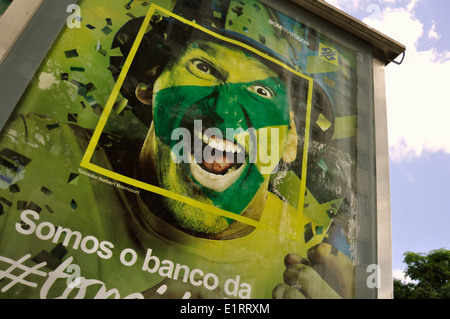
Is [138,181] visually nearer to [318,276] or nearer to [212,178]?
[212,178]

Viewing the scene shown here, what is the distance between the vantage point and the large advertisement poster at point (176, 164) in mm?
3904

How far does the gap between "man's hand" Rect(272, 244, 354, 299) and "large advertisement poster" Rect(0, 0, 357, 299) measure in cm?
2

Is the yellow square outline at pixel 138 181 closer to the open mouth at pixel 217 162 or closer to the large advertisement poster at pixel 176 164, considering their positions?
the large advertisement poster at pixel 176 164

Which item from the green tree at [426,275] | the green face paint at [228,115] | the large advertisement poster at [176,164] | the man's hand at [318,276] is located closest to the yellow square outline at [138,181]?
the large advertisement poster at [176,164]

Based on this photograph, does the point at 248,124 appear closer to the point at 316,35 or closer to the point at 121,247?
the point at 121,247

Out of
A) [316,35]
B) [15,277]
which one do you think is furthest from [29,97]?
[316,35]

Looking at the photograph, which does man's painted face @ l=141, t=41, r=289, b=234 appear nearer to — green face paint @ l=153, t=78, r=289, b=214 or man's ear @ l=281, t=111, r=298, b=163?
green face paint @ l=153, t=78, r=289, b=214

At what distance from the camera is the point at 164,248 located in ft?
14.3

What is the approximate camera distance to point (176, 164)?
4875mm

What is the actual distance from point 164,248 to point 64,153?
1.77 metres

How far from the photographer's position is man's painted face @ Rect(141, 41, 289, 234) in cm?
482

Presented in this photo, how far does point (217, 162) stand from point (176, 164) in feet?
2.19

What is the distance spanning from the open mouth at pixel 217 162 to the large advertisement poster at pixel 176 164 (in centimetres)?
2

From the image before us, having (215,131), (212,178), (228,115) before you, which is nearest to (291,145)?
(228,115)
